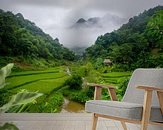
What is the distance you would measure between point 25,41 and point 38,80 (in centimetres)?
75

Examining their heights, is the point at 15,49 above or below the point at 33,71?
above

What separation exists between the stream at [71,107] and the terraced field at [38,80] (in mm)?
382

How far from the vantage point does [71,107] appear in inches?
218

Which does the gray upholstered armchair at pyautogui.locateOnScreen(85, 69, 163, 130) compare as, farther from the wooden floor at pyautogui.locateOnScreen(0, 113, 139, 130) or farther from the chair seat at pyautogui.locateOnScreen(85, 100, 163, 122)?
the wooden floor at pyautogui.locateOnScreen(0, 113, 139, 130)

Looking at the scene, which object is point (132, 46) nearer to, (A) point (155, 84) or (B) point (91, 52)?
(B) point (91, 52)

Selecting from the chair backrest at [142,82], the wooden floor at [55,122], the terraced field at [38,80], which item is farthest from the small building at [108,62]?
the chair backrest at [142,82]

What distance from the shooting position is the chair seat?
2.70 meters

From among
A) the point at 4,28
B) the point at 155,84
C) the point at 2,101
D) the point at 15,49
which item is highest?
the point at 4,28

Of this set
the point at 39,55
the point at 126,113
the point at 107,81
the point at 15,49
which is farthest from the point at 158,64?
the point at 126,113

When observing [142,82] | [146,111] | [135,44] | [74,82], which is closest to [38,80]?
[74,82]

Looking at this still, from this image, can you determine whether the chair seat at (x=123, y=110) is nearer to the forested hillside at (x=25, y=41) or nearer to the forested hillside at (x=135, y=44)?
the forested hillside at (x=135, y=44)

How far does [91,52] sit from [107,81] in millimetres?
645

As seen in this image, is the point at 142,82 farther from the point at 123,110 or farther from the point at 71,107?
the point at 71,107

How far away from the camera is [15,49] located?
579cm
